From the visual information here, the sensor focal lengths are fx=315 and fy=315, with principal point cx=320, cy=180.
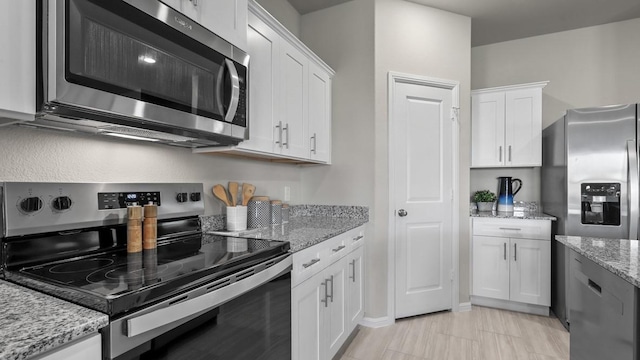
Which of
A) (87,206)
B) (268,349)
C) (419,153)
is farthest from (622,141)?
(87,206)

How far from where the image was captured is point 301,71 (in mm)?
2271

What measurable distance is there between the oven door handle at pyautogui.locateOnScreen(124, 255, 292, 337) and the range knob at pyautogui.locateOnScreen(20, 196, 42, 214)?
2.10 ft

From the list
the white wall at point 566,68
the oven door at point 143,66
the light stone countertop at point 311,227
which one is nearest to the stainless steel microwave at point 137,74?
the oven door at point 143,66

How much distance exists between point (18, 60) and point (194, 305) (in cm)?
80

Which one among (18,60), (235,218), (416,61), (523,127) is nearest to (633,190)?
(523,127)

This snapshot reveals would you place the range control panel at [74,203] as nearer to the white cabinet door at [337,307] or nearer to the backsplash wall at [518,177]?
the white cabinet door at [337,307]

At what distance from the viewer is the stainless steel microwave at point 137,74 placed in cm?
86

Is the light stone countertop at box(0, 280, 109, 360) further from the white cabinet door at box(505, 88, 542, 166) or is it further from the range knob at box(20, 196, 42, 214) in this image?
the white cabinet door at box(505, 88, 542, 166)

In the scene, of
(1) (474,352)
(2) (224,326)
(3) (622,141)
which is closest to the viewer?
(2) (224,326)

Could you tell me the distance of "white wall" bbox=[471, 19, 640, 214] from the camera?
→ 3.22m

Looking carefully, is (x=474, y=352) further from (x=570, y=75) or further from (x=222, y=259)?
(x=570, y=75)

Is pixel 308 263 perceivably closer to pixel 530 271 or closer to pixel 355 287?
pixel 355 287

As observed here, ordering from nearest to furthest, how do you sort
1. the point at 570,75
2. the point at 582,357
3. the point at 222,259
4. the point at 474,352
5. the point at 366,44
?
1. the point at 222,259
2. the point at 582,357
3. the point at 474,352
4. the point at 366,44
5. the point at 570,75

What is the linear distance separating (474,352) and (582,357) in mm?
935
